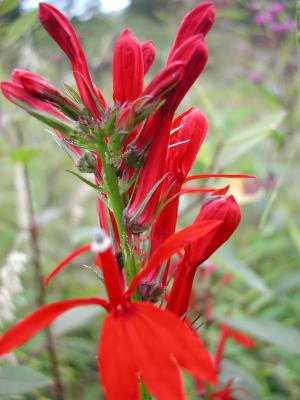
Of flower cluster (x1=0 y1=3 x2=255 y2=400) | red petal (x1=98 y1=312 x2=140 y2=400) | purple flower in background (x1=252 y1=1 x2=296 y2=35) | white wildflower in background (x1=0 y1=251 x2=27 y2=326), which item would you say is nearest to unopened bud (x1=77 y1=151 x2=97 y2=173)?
flower cluster (x1=0 y1=3 x2=255 y2=400)

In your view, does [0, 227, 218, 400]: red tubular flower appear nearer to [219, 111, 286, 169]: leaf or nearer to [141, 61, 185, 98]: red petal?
[141, 61, 185, 98]: red petal

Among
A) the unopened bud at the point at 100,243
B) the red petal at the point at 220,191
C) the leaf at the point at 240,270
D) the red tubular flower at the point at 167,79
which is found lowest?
the leaf at the point at 240,270

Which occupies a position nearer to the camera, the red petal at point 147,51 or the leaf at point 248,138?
the red petal at point 147,51

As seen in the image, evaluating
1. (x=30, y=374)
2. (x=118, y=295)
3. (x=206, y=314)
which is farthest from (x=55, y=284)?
(x=118, y=295)

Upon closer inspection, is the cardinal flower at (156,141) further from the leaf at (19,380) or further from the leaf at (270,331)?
the leaf at (270,331)

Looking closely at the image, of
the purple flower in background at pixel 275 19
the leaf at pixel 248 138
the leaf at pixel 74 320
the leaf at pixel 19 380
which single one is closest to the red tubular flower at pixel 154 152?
the leaf at pixel 19 380

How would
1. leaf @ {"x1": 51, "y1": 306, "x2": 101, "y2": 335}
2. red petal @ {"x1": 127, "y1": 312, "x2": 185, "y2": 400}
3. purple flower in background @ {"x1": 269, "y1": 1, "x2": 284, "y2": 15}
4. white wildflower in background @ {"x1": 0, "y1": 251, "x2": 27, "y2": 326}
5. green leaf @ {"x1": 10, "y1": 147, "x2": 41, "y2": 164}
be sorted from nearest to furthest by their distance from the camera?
red petal @ {"x1": 127, "y1": 312, "x2": 185, "y2": 400} → white wildflower in background @ {"x1": 0, "y1": 251, "x2": 27, "y2": 326} → green leaf @ {"x1": 10, "y1": 147, "x2": 41, "y2": 164} → leaf @ {"x1": 51, "y1": 306, "x2": 101, "y2": 335} → purple flower in background @ {"x1": 269, "y1": 1, "x2": 284, "y2": 15}

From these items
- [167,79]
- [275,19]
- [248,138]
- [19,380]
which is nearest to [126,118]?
[167,79]
